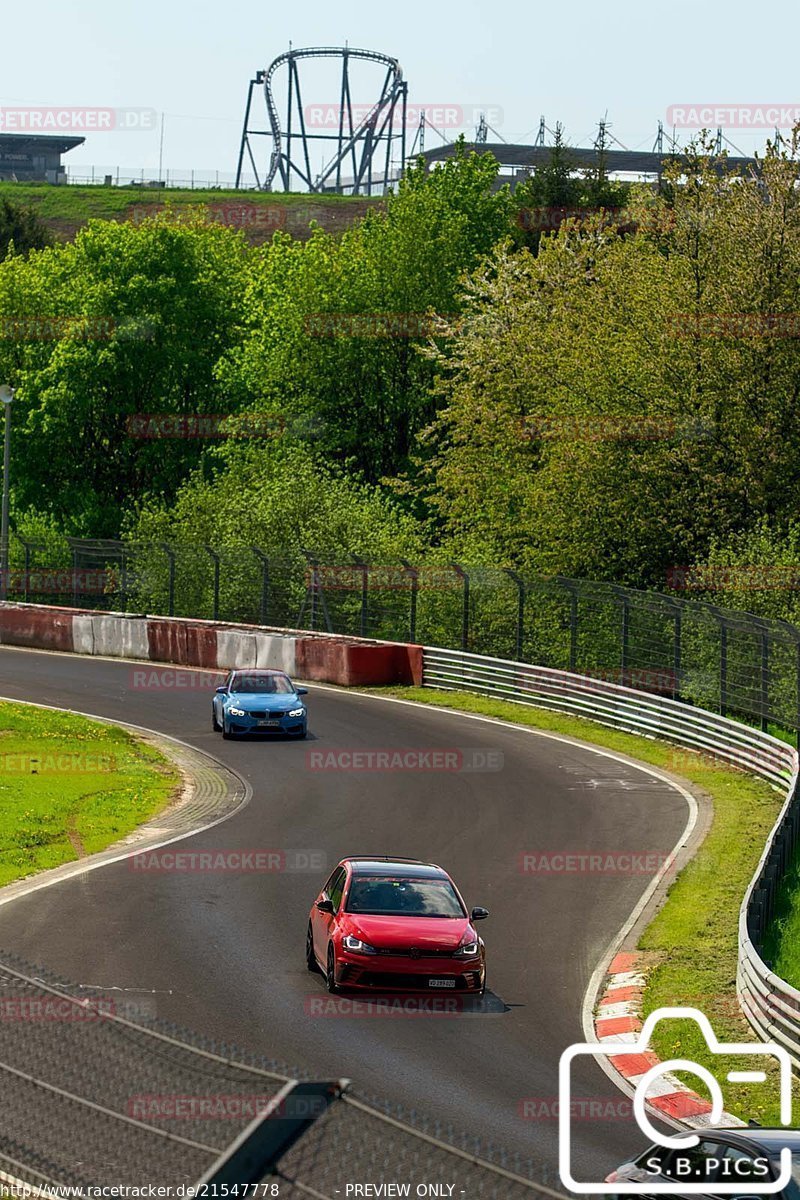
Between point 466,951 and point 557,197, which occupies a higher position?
point 557,197

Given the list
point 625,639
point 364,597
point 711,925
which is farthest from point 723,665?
point 711,925

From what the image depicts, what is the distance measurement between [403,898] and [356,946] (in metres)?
1.15

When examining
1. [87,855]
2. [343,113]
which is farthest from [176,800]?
[343,113]

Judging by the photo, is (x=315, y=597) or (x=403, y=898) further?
(x=315, y=597)

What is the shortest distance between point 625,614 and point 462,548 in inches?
508

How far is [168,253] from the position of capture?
6819cm

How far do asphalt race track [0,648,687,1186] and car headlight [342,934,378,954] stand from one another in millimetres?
583

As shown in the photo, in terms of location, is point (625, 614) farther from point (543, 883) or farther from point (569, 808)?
point (543, 883)

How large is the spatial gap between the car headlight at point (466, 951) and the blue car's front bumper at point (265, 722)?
56.9 feet

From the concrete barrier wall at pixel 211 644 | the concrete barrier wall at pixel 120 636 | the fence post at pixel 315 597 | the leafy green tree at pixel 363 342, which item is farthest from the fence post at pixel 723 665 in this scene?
the leafy green tree at pixel 363 342

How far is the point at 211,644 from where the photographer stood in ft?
147

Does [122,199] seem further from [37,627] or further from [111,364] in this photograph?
[37,627]

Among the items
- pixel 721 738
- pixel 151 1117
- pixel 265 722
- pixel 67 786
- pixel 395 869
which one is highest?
pixel 151 1117

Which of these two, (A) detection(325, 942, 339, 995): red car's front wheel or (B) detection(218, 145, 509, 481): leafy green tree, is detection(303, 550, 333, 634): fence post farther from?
(A) detection(325, 942, 339, 995): red car's front wheel
